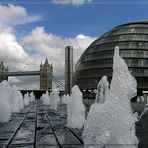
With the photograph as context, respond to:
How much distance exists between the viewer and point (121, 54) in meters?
Result: 100

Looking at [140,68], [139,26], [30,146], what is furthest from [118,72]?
[139,26]

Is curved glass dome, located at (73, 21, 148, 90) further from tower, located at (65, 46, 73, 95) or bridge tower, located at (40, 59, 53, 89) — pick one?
bridge tower, located at (40, 59, 53, 89)

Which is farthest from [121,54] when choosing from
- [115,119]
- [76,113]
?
[115,119]

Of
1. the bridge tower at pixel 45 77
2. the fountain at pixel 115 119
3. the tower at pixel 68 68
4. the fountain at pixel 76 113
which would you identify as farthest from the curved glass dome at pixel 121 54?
the fountain at pixel 115 119

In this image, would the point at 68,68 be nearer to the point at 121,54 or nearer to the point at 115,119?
the point at 121,54

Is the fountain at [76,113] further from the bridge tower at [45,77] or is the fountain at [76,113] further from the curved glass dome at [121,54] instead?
the bridge tower at [45,77]

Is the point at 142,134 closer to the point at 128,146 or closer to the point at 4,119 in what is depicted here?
the point at 128,146

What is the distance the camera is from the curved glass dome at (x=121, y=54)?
98.6 meters

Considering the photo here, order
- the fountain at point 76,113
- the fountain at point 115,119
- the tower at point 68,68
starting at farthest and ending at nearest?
the tower at point 68,68 → the fountain at point 76,113 → the fountain at point 115,119

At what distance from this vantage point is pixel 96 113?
11.3 meters

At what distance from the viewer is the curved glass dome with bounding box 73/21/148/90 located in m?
98.6

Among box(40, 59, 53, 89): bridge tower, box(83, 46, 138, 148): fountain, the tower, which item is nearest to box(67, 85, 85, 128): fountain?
box(83, 46, 138, 148): fountain

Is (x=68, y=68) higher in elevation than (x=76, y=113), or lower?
higher

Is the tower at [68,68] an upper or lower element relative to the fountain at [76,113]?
upper
